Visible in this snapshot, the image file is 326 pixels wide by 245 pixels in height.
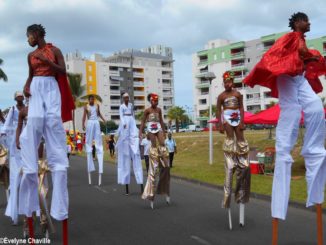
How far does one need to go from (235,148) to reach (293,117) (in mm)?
2051

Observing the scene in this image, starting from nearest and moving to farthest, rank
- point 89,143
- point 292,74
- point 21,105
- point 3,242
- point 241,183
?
1. point 292,74
2. point 3,242
3. point 241,183
4. point 21,105
5. point 89,143

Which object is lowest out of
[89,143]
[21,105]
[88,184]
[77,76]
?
[88,184]

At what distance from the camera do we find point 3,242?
6.39 metres

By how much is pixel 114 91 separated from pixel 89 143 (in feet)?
354

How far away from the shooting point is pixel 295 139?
17.1 feet

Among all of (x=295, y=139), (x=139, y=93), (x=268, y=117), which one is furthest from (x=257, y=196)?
(x=139, y=93)

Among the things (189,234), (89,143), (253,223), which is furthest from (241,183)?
(89,143)

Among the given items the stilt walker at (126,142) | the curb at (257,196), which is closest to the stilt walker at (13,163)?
the stilt walker at (126,142)

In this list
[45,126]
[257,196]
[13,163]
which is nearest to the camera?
[45,126]

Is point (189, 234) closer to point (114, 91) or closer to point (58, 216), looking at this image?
point (58, 216)

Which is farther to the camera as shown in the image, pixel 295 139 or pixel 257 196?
pixel 257 196

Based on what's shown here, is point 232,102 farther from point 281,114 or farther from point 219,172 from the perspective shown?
point 219,172

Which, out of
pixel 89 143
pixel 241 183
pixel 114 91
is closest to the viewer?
pixel 241 183

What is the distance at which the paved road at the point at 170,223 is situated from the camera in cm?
631
